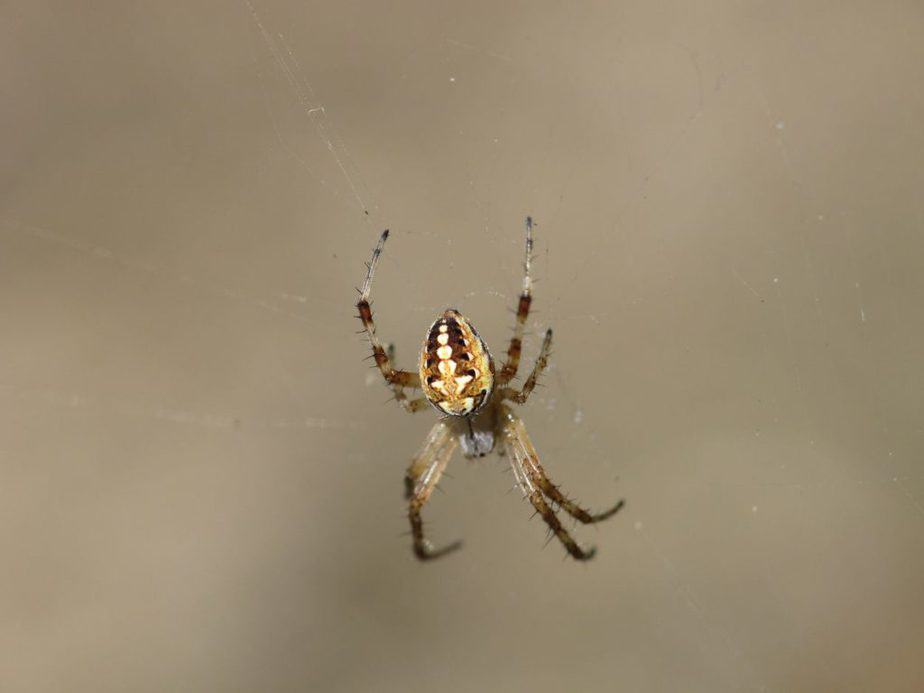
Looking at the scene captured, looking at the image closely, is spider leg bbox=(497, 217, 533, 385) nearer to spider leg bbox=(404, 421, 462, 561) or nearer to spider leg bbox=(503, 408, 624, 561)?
spider leg bbox=(503, 408, 624, 561)

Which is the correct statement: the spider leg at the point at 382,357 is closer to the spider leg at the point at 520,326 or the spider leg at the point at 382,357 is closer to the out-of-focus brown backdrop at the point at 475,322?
the spider leg at the point at 520,326

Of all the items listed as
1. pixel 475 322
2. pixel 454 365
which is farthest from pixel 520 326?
pixel 475 322

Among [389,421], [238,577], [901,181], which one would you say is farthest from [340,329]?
[901,181]

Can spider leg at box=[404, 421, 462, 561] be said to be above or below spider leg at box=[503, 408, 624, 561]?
above

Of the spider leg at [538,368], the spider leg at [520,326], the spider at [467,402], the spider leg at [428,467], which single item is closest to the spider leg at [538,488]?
the spider at [467,402]

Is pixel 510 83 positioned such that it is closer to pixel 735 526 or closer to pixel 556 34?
pixel 556 34

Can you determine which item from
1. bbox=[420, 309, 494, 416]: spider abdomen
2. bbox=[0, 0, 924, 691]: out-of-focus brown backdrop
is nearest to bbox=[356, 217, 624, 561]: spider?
bbox=[420, 309, 494, 416]: spider abdomen
